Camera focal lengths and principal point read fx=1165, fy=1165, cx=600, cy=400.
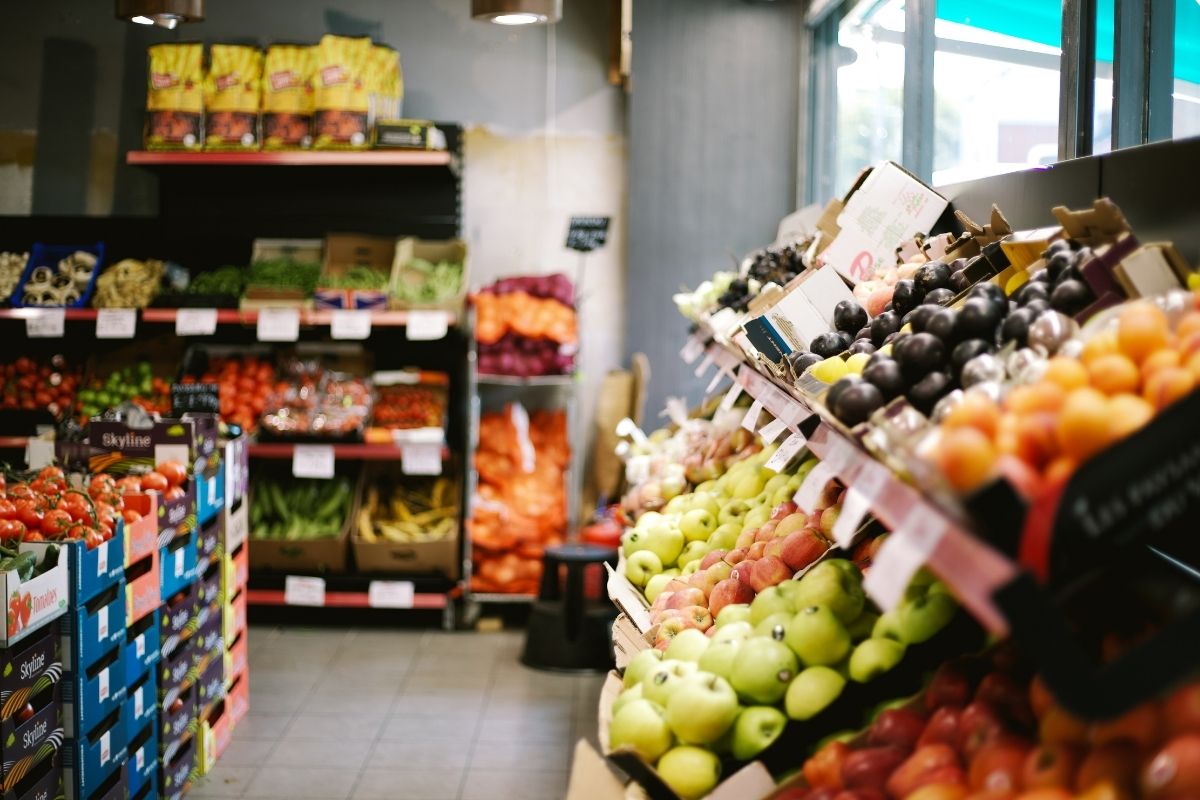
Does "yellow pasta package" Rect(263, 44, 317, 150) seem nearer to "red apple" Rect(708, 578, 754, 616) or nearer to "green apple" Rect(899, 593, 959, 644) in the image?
"red apple" Rect(708, 578, 754, 616)

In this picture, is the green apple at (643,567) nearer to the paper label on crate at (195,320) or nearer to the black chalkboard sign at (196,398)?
the black chalkboard sign at (196,398)

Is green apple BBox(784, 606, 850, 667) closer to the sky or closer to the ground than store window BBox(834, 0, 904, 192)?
closer to the ground

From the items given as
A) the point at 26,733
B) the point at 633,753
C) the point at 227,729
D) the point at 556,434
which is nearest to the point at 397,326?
the point at 556,434

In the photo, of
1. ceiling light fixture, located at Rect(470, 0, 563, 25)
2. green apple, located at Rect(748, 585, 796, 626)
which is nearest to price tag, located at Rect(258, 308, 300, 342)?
ceiling light fixture, located at Rect(470, 0, 563, 25)

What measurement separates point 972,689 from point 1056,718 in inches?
13.1

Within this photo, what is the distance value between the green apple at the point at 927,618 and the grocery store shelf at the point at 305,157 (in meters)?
4.39

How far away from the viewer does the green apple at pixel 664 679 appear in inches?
78.1

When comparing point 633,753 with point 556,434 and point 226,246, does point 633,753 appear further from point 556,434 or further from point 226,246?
point 226,246

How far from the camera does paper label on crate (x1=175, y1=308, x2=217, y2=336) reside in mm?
5613

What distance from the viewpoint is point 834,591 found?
203 centimetres

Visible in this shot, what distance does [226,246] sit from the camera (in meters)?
6.32

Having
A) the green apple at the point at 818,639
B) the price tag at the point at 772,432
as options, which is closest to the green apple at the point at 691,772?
the green apple at the point at 818,639

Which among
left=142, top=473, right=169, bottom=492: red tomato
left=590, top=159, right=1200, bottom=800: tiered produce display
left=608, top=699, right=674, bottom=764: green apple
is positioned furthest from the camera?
left=142, top=473, right=169, bottom=492: red tomato

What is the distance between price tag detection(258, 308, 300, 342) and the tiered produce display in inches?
122
